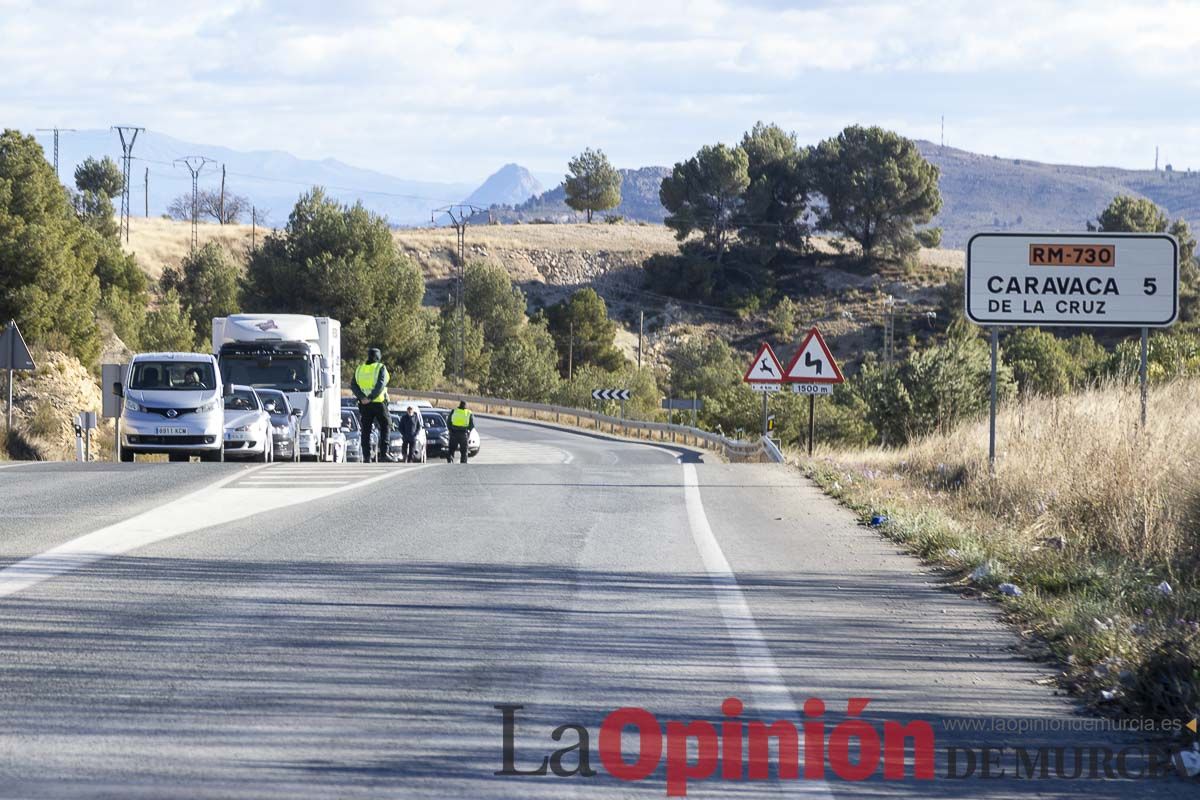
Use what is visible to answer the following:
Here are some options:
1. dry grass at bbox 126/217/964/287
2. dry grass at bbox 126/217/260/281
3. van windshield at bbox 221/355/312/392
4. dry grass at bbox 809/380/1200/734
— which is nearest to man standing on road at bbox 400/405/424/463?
van windshield at bbox 221/355/312/392

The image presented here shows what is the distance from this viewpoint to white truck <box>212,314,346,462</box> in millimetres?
27047

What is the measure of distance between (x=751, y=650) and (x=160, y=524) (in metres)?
6.00

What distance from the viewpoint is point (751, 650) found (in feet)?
23.0

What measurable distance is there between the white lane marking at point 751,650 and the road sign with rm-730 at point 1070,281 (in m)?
4.77

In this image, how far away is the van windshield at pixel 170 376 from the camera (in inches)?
921

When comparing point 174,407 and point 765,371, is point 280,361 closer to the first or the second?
point 174,407

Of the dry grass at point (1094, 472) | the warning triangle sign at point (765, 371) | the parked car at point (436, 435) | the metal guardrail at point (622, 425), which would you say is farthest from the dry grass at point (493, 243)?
the dry grass at point (1094, 472)

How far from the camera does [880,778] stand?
504 centimetres

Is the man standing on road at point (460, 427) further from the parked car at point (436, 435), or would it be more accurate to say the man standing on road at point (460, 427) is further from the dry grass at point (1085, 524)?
the dry grass at point (1085, 524)

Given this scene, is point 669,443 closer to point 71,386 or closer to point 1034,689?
point 71,386

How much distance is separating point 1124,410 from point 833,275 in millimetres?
93652

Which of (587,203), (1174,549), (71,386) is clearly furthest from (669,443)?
(587,203)

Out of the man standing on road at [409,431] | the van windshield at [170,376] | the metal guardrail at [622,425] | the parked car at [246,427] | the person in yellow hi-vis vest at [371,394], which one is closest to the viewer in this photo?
the person in yellow hi-vis vest at [371,394]

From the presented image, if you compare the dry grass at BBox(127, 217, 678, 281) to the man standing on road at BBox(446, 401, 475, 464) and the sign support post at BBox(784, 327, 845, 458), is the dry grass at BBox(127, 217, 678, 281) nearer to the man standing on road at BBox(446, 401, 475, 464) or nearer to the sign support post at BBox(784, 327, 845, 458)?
the man standing on road at BBox(446, 401, 475, 464)
